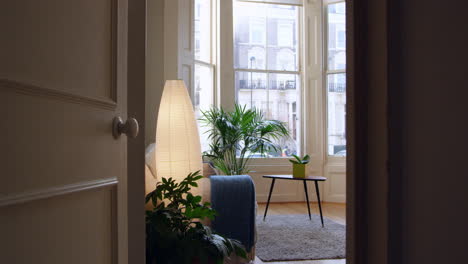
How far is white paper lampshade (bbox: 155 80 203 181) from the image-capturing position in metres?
2.81

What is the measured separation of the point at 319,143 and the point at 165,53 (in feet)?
9.48

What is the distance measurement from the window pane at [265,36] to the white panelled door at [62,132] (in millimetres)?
5050

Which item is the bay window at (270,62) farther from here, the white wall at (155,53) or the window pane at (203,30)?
the white wall at (155,53)

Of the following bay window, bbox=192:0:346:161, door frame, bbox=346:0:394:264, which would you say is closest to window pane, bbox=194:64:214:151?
bay window, bbox=192:0:346:161

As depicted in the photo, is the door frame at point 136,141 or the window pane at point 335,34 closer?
the door frame at point 136,141

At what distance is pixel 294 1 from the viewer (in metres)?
6.32

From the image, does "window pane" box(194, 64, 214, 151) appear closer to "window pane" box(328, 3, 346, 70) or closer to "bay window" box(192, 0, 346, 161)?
"bay window" box(192, 0, 346, 161)

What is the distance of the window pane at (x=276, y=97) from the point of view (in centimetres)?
613

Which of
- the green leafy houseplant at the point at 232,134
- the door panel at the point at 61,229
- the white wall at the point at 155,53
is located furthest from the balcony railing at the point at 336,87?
the door panel at the point at 61,229

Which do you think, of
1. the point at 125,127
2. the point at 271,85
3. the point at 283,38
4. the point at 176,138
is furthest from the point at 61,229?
the point at 283,38

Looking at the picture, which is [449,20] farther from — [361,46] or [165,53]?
[165,53]

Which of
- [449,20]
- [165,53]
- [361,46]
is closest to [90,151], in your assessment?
[361,46]

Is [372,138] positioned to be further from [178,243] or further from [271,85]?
[271,85]

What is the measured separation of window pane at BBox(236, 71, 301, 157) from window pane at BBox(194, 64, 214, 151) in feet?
1.52
